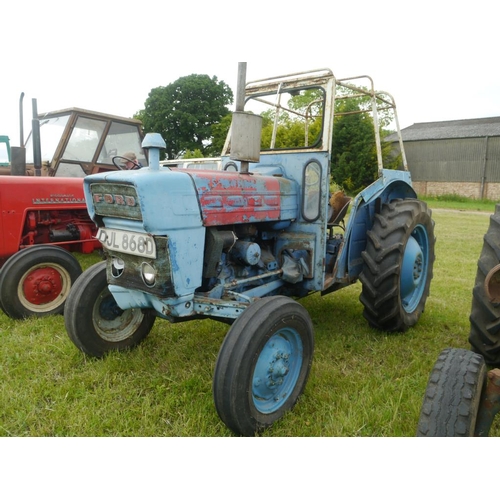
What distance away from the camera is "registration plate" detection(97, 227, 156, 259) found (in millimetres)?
2369

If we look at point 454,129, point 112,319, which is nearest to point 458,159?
point 454,129

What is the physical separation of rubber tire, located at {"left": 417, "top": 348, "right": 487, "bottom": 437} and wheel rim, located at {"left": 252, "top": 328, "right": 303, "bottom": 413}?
0.88m

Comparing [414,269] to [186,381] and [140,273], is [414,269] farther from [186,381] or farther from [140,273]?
[140,273]

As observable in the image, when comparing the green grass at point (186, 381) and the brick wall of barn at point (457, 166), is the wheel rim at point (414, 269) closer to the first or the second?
the green grass at point (186, 381)

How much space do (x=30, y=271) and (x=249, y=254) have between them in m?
2.30

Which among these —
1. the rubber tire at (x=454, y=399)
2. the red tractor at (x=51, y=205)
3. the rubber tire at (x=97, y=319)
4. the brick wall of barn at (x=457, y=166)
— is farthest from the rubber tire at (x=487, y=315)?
the brick wall of barn at (x=457, y=166)

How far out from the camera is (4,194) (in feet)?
14.8

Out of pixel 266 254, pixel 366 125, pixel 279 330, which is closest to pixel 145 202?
pixel 279 330

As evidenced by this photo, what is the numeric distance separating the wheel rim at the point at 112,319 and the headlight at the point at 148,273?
0.78 metres

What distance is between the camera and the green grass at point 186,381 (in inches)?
91.1

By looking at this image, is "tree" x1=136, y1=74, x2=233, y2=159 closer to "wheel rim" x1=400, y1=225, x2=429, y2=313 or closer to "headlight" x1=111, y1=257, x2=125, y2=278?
"wheel rim" x1=400, y1=225, x2=429, y2=313

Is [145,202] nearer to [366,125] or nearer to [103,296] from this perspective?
[103,296]

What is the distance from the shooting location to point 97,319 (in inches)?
122

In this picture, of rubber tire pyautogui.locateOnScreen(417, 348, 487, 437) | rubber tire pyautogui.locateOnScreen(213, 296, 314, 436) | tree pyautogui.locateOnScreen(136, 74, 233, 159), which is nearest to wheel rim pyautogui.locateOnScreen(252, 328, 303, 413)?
rubber tire pyautogui.locateOnScreen(213, 296, 314, 436)
